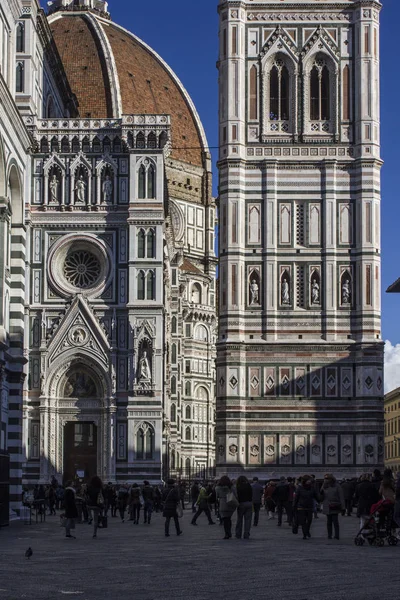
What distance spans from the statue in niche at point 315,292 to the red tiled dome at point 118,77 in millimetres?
41994

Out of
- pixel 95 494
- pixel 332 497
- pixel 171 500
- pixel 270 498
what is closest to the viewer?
pixel 332 497

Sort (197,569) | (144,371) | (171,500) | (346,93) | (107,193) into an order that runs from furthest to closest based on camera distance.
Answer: (107,193)
(346,93)
(144,371)
(171,500)
(197,569)

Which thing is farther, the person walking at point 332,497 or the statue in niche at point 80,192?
the statue in niche at point 80,192

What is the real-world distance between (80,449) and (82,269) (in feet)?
24.3

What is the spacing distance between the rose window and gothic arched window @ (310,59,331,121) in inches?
424

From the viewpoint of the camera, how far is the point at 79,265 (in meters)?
54.5

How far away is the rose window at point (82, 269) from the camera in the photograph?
54406 mm

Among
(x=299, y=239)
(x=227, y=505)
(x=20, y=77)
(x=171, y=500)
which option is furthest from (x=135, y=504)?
(x=20, y=77)

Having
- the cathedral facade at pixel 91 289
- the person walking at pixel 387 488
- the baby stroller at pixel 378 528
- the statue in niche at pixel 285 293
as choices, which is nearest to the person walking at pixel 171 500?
the baby stroller at pixel 378 528

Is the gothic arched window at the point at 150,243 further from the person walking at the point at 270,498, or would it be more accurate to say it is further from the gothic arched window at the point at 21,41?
the person walking at the point at 270,498

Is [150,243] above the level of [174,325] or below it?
above

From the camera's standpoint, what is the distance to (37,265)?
54125 millimetres

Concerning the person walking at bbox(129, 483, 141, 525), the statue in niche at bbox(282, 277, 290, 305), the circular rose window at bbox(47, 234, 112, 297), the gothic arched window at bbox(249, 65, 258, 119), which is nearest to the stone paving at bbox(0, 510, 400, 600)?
the person walking at bbox(129, 483, 141, 525)

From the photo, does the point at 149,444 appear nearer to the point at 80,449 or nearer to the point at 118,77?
the point at 80,449
